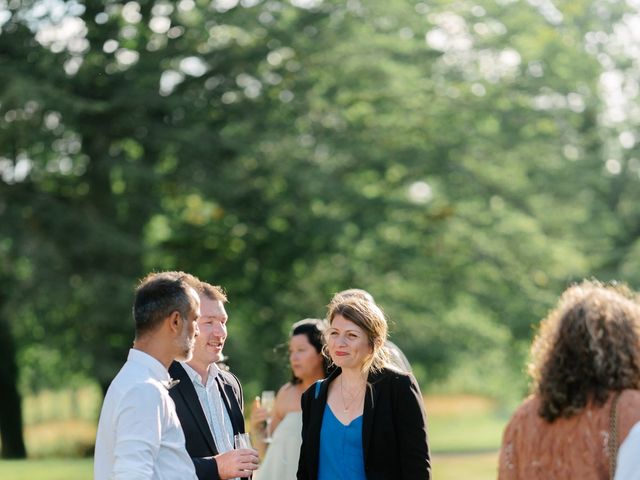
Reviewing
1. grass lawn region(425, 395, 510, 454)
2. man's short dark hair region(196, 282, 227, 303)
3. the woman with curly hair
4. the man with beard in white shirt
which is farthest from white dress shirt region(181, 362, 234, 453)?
grass lawn region(425, 395, 510, 454)

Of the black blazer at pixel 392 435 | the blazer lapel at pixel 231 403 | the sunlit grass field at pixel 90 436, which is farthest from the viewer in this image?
the sunlit grass field at pixel 90 436

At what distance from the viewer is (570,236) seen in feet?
87.2

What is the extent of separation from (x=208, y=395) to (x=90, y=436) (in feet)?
83.7

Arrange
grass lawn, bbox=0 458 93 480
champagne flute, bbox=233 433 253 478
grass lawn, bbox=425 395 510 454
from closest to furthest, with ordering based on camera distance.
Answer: champagne flute, bbox=233 433 253 478 → grass lawn, bbox=0 458 93 480 → grass lawn, bbox=425 395 510 454

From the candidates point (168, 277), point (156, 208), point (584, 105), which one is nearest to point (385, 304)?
point (156, 208)

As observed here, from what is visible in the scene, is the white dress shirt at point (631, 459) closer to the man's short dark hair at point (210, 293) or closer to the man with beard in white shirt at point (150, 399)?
the man with beard in white shirt at point (150, 399)

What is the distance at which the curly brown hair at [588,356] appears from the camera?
394 cm

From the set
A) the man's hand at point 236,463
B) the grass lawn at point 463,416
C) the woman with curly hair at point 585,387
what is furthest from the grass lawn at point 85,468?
the grass lawn at point 463,416

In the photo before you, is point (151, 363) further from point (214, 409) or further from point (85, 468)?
point (85, 468)

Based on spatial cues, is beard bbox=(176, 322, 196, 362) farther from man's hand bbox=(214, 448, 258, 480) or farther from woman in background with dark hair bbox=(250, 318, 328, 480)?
woman in background with dark hair bbox=(250, 318, 328, 480)

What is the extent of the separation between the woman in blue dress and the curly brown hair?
1786mm

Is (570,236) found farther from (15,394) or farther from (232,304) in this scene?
(15,394)

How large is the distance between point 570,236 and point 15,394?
42.9 feet

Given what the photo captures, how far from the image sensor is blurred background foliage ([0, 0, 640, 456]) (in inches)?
826
